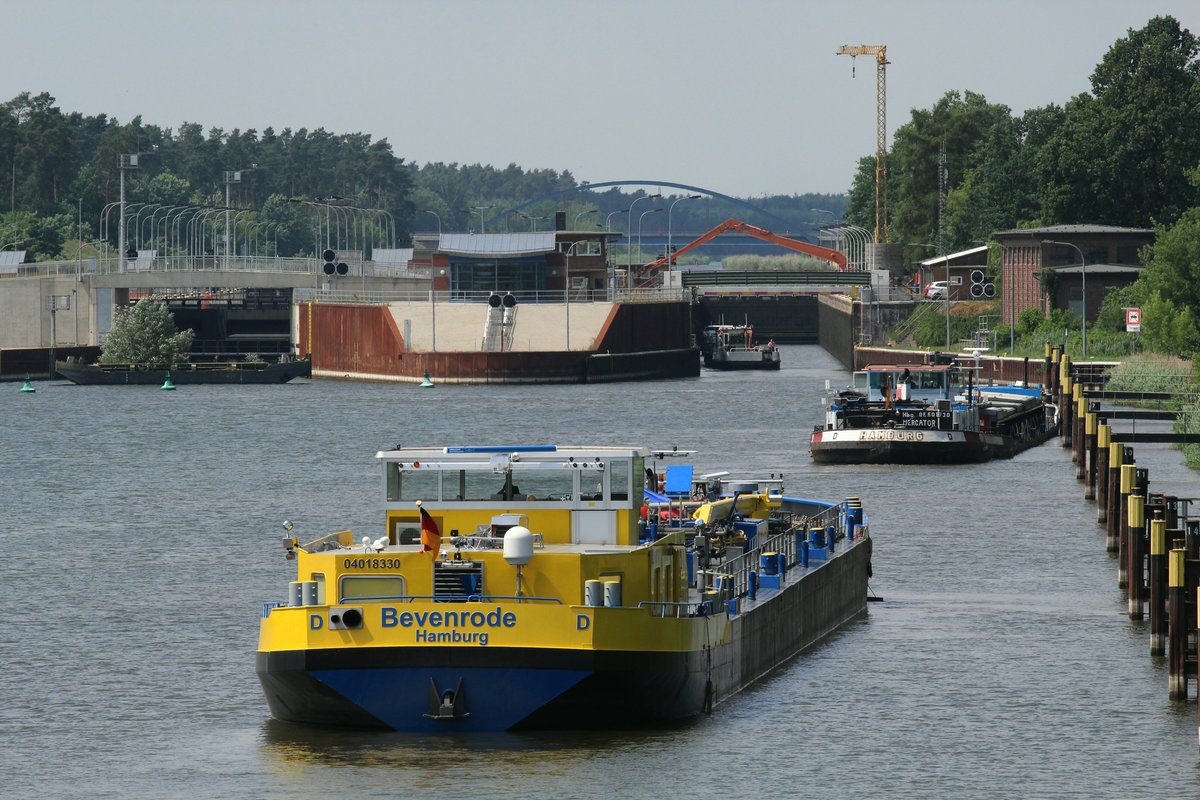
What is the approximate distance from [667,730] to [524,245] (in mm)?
131388

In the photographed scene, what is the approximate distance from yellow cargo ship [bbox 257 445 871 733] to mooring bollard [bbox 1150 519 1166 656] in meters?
8.60

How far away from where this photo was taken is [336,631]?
2930cm

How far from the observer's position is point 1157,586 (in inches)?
1503

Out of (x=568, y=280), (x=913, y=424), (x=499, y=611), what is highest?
(x=568, y=280)

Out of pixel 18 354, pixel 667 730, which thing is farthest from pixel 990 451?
pixel 18 354

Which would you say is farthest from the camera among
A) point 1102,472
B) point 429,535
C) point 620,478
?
point 1102,472

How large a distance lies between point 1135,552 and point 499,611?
19110 mm

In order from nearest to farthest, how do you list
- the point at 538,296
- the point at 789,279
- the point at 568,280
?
the point at 538,296
the point at 568,280
the point at 789,279

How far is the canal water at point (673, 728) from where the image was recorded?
29.9 meters

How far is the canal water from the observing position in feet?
98.0

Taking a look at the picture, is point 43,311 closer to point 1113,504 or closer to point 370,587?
point 1113,504

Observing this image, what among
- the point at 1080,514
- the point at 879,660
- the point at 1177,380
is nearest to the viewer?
the point at 879,660

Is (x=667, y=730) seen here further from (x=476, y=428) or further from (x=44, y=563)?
(x=476, y=428)

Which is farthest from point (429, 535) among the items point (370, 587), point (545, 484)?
point (545, 484)
